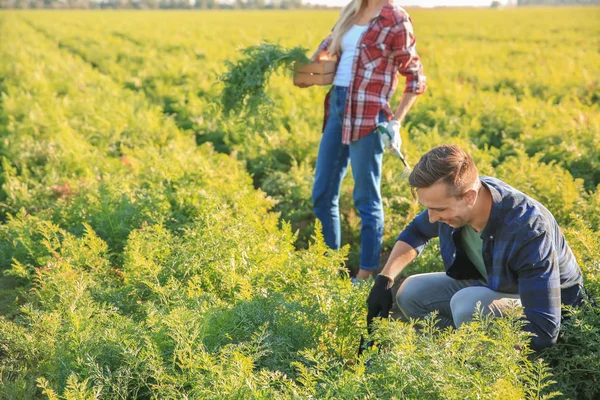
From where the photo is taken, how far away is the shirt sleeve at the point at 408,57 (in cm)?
433

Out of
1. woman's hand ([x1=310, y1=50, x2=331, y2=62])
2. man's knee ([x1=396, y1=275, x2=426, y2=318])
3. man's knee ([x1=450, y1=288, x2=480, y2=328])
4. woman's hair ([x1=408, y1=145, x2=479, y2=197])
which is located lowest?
man's knee ([x1=396, y1=275, x2=426, y2=318])

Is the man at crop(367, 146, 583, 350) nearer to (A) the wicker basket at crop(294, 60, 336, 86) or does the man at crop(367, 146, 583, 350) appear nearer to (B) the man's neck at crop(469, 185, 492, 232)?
(B) the man's neck at crop(469, 185, 492, 232)

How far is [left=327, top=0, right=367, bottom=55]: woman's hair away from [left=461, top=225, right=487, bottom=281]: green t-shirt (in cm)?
192

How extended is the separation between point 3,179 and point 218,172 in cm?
253

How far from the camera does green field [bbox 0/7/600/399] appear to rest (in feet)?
9.03

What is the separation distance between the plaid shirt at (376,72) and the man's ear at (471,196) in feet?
4.91

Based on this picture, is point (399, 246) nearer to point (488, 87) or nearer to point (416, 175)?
point (416, 175)

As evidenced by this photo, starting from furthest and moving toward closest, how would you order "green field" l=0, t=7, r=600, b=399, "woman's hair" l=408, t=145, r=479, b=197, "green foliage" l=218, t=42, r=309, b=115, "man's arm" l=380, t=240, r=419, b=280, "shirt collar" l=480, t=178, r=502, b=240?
1. "green foliage" l=218, t=42, r=309, b=115
2. "man's arm" l=380, t=240, r=419, b=280
3. "shirt collar" l=480, t=178, r=502, b=240
4. "woman's hair" l=408, t=145, r=479, b=197
5. "green field" l=0, t=7, r=600, b=399

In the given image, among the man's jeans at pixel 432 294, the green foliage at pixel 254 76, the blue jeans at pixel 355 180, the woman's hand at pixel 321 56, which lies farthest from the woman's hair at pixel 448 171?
the green foliage at pixel 254 76

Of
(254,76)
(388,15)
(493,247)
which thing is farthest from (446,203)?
(254,76)

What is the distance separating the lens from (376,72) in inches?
175

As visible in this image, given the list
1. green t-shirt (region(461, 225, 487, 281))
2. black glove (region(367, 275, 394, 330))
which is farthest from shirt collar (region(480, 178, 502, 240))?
black glove (region(367, 275, 394, 330))

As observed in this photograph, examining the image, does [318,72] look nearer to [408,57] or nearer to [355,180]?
[408,57]

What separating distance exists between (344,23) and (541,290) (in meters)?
2.56
